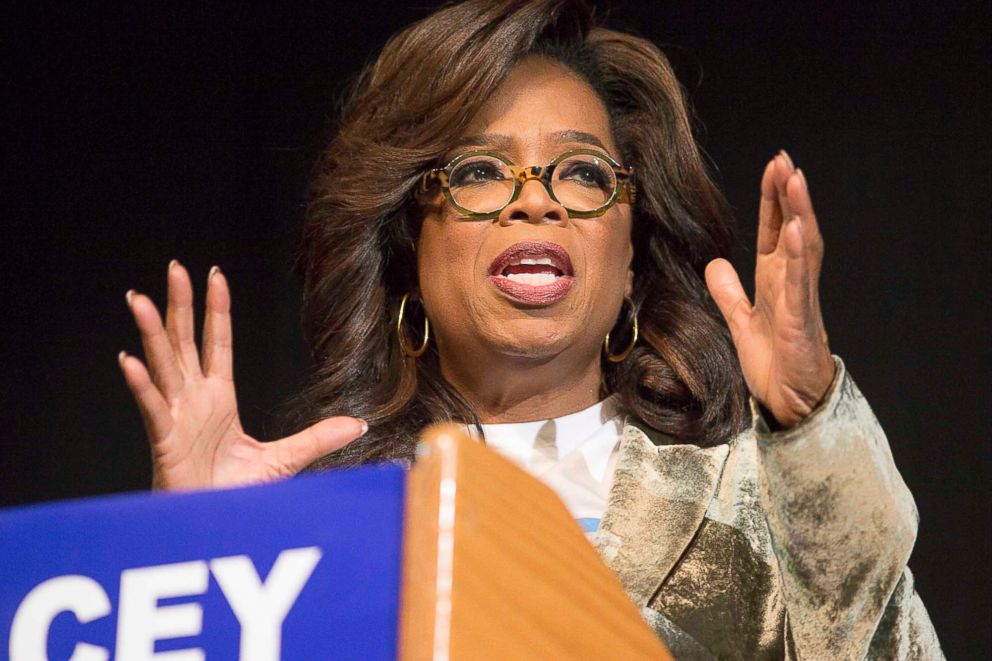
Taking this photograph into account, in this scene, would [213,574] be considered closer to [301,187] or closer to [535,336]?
[535,336]


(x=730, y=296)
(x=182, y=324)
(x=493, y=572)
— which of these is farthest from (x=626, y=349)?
(x=493, y=572)

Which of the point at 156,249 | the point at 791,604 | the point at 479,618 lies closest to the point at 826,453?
the point at 791,604

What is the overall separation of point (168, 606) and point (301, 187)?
1.84 m

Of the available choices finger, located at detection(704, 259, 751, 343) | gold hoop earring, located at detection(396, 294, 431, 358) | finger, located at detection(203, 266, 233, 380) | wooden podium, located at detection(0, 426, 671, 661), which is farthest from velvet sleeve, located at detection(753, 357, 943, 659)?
gold hoop earring, located at detection(396, 294, 431, 358)

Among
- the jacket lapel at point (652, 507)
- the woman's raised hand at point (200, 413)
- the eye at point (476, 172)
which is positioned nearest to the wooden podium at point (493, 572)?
the woman's raised hand at point (200, 413)

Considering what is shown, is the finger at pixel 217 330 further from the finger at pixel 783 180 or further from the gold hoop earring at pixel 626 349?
the gold hoop earring at pixel 626 349

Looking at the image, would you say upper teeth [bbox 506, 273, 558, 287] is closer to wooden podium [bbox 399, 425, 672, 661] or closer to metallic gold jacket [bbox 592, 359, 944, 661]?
metallic gold jacket [bbox 592, 359, 944, 661]

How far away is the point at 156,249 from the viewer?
263 cm

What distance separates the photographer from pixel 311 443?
4.61 ft

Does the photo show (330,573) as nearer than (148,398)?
Yes

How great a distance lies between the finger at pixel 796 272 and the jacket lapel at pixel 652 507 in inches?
19.0

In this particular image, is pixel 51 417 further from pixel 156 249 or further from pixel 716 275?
pixel 716 275

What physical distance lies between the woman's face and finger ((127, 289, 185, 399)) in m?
0.55

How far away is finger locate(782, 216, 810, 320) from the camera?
129cm
